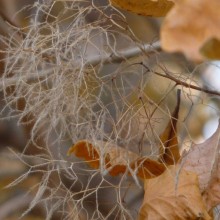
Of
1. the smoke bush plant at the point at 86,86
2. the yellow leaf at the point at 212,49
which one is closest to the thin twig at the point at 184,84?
the smoke bush plant at the point at 86,86

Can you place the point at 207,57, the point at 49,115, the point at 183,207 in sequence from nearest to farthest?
the point at 207,57 → the point at 183,207 → the point at 49,115

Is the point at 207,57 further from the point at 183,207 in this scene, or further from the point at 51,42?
the point at 51,42

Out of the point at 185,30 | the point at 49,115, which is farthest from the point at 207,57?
the point at 49,115

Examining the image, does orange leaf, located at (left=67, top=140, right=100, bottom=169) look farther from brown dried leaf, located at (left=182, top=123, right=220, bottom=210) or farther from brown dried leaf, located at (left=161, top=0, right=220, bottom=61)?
brown dried leaf, located at (left=161, top=0, right=220, bottom=61)

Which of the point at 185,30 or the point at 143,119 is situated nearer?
the point at 185,30

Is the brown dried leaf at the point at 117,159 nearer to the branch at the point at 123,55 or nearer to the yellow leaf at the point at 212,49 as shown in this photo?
the branch at the point at 123,55

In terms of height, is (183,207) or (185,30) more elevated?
(185,30)
